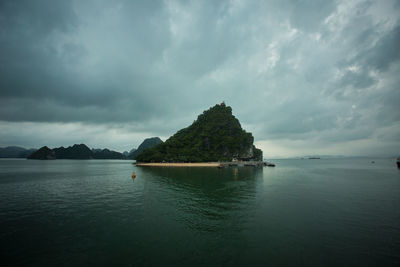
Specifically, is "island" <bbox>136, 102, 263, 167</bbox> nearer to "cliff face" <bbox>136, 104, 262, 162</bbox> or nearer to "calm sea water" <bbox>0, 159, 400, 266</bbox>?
"cliff face" <bbox>136, 104, 262, 162</bbox>

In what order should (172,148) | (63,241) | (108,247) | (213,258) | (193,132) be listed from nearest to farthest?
(213,258), (108,247), (63,241), (172,148), (193,132)

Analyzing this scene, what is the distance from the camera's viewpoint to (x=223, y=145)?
125875 mm

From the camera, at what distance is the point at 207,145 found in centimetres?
12962

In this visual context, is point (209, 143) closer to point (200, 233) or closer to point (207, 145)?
point (207, 145)

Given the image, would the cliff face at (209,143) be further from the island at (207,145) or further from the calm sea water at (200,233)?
the calm sea water at (200,233)

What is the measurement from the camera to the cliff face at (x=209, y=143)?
116m

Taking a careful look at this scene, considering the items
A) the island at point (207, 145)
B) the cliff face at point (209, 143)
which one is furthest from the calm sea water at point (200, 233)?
the cliff face at point (209, 143)

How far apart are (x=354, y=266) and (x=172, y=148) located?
116170 millimetres

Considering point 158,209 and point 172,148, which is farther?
point 172,148

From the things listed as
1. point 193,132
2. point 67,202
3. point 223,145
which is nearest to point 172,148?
point 193,132

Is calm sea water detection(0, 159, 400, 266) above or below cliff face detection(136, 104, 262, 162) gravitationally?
below

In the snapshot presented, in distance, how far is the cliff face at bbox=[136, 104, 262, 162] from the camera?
116 metres

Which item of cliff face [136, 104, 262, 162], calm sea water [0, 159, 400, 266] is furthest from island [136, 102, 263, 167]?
calm sea water [0, 159, 400, 266]

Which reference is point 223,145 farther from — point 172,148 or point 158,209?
point 158,209
